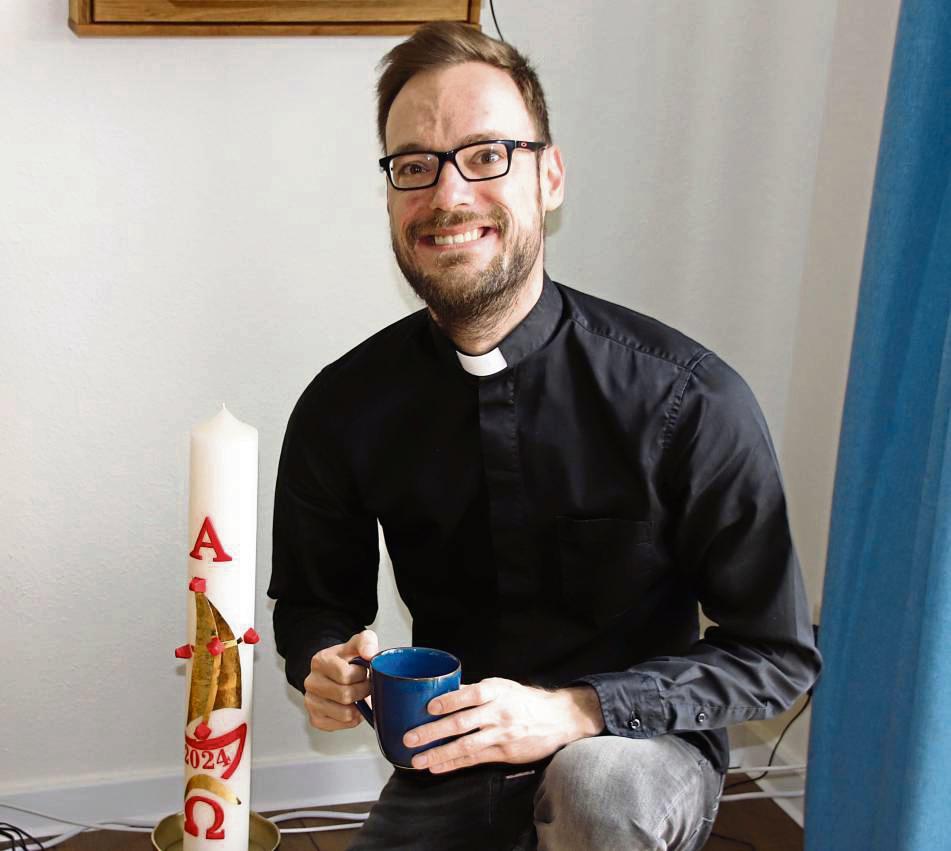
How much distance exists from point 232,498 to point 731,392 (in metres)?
0.63

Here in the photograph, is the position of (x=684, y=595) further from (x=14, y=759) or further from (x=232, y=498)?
(x=14, y=759)

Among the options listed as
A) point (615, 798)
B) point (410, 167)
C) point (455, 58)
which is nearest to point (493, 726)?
point (615, 798)

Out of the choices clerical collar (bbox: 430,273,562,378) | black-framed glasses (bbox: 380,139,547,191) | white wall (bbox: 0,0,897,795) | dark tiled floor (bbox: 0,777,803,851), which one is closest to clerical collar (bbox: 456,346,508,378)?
clerical collar (bbox: 430,273,562,378)

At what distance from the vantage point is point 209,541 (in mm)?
1583

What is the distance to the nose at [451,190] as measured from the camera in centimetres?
145

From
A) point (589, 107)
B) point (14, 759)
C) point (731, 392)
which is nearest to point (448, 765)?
point (731, 392)

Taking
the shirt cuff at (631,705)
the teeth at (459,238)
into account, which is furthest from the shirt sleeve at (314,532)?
the shirt cuff at (631,705)

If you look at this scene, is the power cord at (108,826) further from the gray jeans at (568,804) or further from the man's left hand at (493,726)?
the man's left hand at (493,726)

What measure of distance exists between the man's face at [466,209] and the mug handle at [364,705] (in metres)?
0.41

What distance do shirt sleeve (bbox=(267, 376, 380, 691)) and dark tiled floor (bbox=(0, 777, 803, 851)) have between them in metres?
0.60

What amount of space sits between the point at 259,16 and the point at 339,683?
104cm

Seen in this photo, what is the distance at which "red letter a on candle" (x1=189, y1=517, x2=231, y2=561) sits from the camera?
1.58 m

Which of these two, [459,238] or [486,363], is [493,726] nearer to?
[486,363]

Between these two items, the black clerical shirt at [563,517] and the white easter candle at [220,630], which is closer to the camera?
the black clerical shirt at [563,517]
